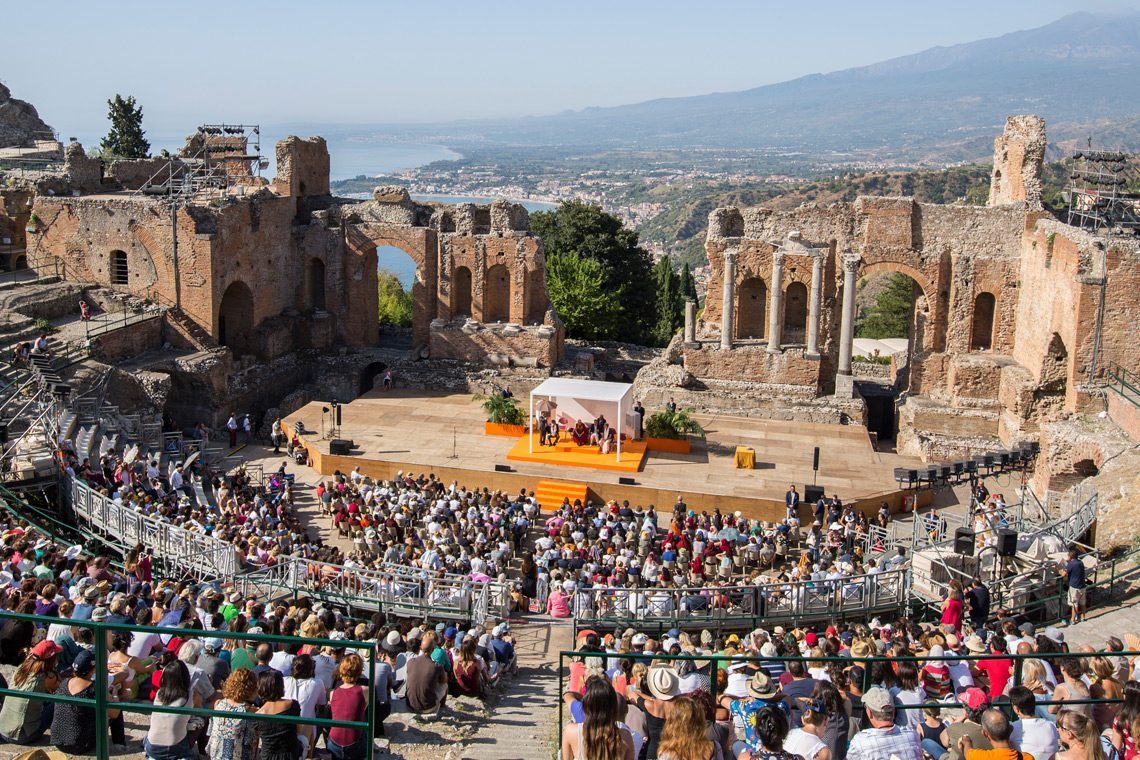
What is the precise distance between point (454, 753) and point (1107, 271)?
24306mm

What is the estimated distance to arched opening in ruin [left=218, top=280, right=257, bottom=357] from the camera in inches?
1564

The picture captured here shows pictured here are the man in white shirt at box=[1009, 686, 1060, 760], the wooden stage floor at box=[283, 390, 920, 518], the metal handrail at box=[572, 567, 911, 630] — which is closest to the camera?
the man in white shirt at box=[1009, 686, 1060, 760]

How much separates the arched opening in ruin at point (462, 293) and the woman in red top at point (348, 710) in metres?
31.4

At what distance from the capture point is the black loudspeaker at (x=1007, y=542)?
19531mm

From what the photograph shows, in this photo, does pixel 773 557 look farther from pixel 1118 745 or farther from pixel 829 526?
pixel 1118 745

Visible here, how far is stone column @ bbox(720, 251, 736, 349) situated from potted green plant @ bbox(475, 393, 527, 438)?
8.20 metres

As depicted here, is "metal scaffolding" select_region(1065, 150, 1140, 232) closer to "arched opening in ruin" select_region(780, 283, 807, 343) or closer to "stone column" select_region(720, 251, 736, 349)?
"arched opening in ruin" select_region(780, 283, 807, 343)

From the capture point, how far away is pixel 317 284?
43.5 m

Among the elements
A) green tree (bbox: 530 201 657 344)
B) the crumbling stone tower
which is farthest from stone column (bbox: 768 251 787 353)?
green tree (bbox: 530 201 657 344)

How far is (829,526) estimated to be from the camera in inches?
1022

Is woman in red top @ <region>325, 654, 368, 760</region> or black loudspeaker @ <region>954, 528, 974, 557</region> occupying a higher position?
woman in red top @ <region>325, 654, 368, 760</region>

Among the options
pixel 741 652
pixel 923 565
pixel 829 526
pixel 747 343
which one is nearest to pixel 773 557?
pixel 829 526

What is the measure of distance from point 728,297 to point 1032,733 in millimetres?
29015

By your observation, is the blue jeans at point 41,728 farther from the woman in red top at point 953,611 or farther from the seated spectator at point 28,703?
the woman in red top at point 953,611
